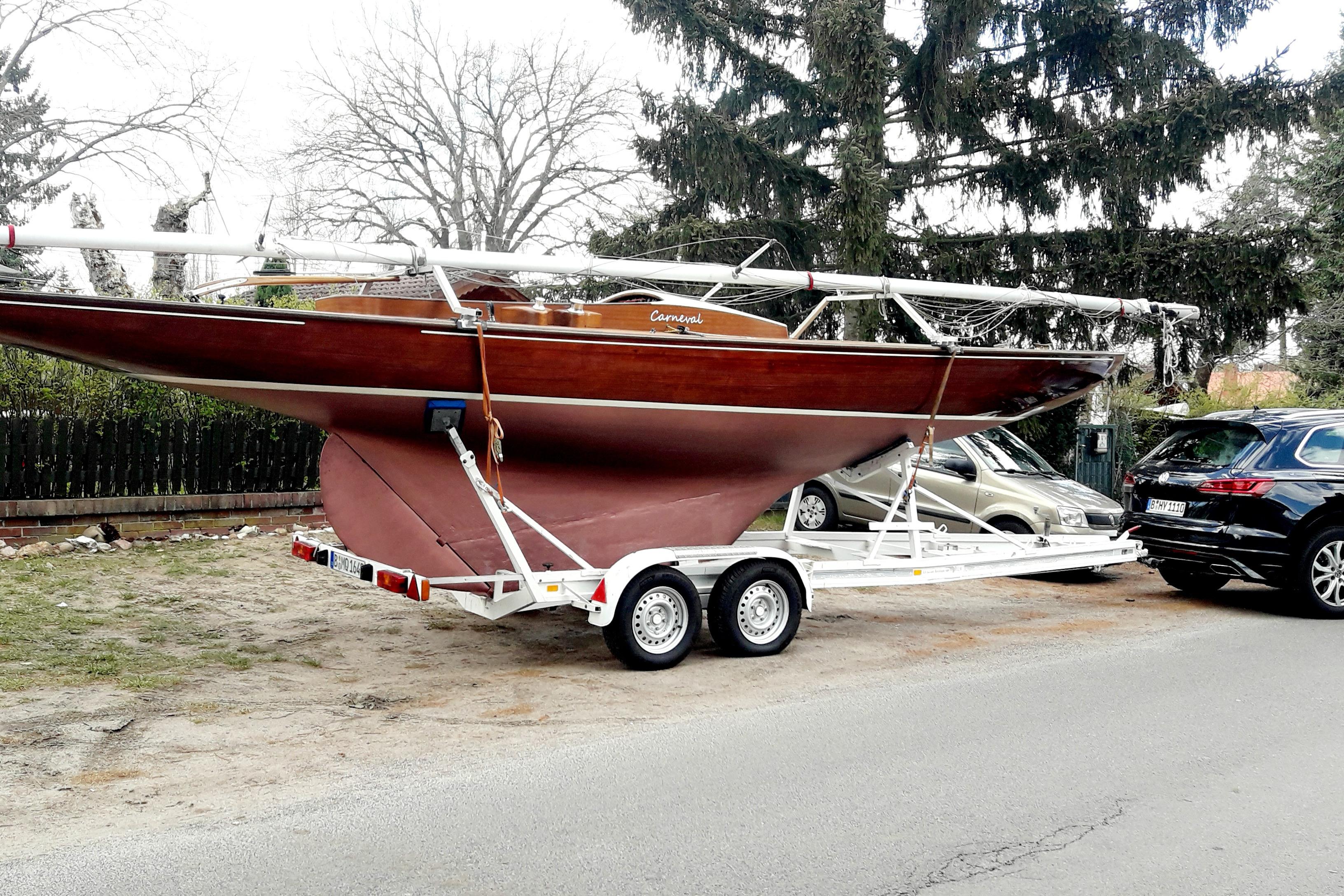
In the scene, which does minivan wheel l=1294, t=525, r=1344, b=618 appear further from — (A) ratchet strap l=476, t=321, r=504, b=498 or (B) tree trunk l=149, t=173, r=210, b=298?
(B) tree trunk l=149, t=173, r=210, b=298

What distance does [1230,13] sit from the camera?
17.0m

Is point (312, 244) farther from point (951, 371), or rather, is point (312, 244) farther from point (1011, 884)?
point (1011, 884)

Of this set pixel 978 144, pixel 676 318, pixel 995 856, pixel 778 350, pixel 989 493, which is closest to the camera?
pixel 995 856

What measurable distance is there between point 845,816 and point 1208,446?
720cm

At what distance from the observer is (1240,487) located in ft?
30.8

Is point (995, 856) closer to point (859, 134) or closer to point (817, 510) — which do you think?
point (817, 510)

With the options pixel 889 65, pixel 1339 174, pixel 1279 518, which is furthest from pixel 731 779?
pixel 1339 174

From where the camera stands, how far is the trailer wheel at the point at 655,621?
680 cm

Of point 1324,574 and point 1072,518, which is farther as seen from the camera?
point 1072,518

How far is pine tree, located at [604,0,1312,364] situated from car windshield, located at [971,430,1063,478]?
3.15 meters

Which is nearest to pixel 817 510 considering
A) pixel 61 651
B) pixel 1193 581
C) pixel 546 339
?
pixel 1193 581

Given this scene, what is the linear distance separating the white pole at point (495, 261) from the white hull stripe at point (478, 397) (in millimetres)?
799

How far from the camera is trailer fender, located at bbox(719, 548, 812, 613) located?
7.32 meters

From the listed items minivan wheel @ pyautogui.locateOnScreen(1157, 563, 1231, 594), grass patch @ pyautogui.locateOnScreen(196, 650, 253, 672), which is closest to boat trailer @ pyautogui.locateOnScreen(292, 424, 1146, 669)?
grass patch @ pyautogui.locateOnScreen(196, 650, 253, 672)
